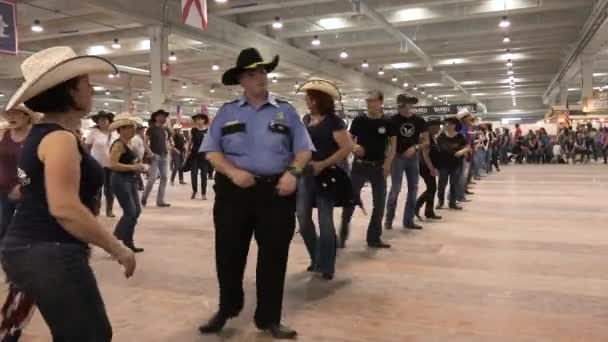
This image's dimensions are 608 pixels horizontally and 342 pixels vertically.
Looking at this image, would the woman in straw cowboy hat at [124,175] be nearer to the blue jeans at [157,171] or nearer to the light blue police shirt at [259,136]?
the light blue police shirt at [259,136]

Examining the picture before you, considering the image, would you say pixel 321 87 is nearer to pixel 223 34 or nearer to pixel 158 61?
pixel 158 61

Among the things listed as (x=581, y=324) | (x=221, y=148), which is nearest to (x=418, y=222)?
(x=581, y=324)

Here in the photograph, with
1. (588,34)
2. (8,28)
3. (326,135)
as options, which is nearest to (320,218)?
(326,135)

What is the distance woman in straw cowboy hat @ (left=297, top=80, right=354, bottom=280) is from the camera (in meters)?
4.20

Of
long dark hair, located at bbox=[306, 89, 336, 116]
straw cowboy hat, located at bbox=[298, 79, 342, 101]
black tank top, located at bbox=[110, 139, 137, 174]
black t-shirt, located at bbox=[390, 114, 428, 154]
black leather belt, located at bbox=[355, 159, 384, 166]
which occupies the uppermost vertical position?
straw cowboy hat, located at bbox=[298, 79, 342, 101]

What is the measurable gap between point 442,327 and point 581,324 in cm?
85

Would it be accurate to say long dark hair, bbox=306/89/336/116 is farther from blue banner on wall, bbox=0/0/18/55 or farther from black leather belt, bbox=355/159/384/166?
blue banner on wall, bbox=0/0/18/55

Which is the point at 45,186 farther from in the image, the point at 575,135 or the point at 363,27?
the point at 575,135

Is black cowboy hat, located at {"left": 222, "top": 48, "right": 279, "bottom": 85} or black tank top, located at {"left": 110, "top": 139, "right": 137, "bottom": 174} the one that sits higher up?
black cowboy hat, located at {"left": 222, "top": 48, "right": 279, "bottom": 85}

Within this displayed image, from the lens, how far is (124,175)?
550 cm

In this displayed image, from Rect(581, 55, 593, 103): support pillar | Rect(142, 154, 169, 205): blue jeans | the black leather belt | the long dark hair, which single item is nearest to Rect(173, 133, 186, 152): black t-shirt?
Rect(142, 154, 169, 205): blue jeans

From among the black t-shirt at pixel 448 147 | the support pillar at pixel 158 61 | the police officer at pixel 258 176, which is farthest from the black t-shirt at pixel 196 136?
the police officer at pixel 258 176

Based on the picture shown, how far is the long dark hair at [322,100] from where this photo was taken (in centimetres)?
418

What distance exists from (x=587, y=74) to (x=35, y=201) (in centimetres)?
2196
